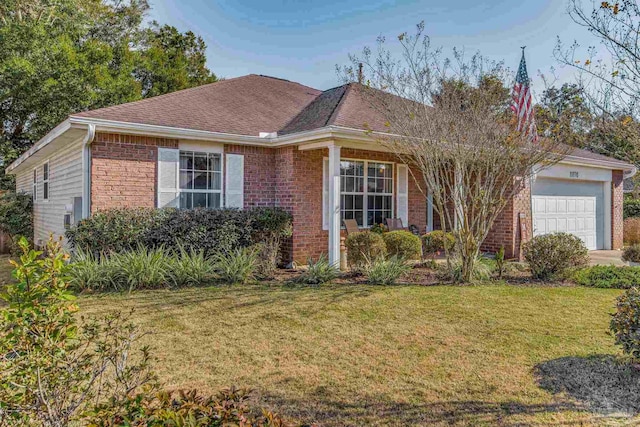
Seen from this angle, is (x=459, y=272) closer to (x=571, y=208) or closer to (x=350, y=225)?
(x=350, y=225)

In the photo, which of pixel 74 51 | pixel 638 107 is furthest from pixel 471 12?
pixel 74 51

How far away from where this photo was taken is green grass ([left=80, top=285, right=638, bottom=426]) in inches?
132

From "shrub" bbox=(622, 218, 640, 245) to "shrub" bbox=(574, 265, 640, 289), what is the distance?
834cm

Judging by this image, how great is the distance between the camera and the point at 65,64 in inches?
787

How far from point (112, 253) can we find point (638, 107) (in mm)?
8348

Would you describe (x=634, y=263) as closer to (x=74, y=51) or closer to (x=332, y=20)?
(x=332, y=20)

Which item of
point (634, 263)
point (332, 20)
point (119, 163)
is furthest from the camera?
point (332, 20)

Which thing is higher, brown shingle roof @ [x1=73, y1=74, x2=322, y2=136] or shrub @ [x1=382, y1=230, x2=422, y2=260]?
brown shingle roof @ [x1=73, y1=74, x2=322, y2=136]

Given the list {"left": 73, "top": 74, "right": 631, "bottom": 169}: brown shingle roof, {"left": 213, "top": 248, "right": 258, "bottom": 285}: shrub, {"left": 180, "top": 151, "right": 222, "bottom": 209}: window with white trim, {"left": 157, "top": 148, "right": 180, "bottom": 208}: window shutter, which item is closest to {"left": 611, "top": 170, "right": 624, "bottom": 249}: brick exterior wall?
{"left": 73, "top": 74, "right": 631, "bottom": 169}: brown shingle roof

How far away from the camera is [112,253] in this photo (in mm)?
8094

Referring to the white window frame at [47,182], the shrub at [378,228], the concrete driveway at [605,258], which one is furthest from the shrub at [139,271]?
the concrete driveway at [605,258]

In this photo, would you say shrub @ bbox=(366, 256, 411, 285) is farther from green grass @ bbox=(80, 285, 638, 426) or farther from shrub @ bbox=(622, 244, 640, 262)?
shrub @ bbox=(622, 244, 640, 262)

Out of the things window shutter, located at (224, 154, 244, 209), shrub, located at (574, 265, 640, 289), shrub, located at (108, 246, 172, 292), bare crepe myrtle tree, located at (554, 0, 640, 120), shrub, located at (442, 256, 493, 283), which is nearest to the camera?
bare crepe myrtle tree, located at (554, 0, 640, 120)

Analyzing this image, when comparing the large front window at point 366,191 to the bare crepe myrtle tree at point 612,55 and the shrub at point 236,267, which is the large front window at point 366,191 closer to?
the shrub at point 236,267
